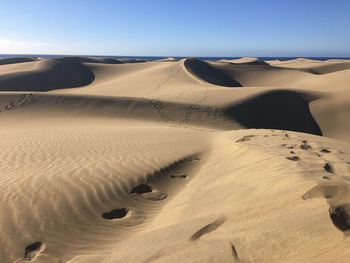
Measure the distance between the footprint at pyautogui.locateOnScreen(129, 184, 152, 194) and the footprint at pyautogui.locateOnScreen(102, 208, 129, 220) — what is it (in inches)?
28.0

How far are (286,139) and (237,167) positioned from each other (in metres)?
2.76

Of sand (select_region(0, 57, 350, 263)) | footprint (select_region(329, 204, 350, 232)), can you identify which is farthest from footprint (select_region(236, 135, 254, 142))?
footprint (select_region(329, 204, 350, 232))

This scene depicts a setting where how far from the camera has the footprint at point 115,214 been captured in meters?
5.24

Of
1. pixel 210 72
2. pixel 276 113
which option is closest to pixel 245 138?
pixel 276 113

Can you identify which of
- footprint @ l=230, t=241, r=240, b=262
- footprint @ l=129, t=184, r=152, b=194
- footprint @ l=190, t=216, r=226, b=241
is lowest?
footprint @ l=129, t=184, r=152, b=194

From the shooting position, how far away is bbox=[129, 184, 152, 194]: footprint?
6298 mm

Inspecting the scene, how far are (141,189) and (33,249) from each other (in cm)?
250

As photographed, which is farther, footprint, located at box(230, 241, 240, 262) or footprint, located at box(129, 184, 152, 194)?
footprint, located at box(129, 184, 152, 194)

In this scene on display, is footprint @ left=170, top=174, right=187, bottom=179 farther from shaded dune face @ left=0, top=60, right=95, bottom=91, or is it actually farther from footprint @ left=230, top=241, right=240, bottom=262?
shaded dune face @ left=0, top=60, right=95, bottom=91

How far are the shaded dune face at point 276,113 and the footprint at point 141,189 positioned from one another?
12.7 m

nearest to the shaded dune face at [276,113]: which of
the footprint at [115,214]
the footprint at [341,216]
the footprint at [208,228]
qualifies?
the footprint at [115,214]

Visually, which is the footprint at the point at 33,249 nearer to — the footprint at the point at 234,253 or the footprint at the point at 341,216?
the footprint at the point at 234,253

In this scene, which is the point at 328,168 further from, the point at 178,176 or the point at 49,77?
the point at 49,77

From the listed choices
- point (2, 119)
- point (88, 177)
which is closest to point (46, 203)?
point (88, 177)
